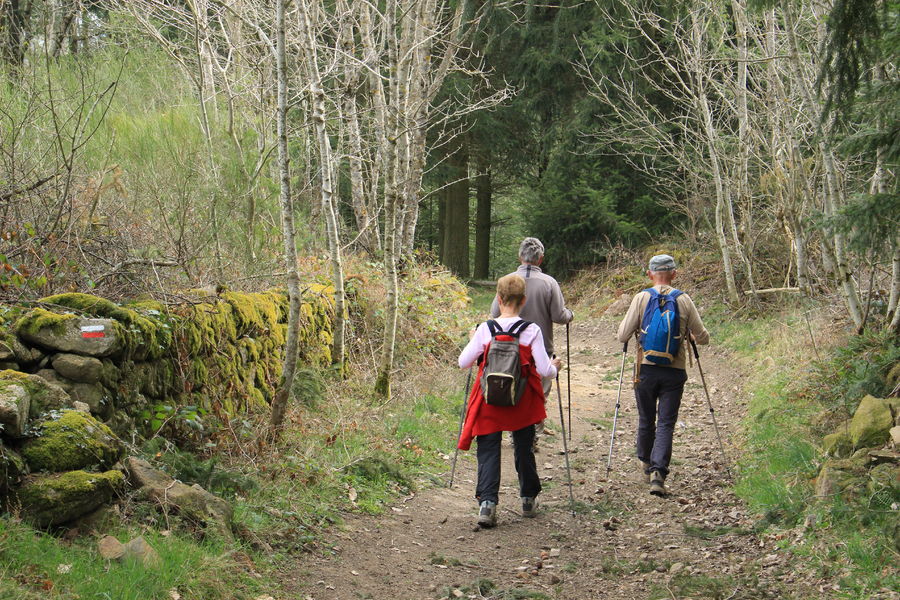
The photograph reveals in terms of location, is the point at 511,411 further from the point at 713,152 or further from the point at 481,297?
the point at 481,297

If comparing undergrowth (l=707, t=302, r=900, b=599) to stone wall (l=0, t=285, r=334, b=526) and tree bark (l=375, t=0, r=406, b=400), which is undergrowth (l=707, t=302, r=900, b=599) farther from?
stone wall (l=0, t=285, r=334, b=526)

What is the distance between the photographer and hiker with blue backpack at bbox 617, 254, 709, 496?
6.92m

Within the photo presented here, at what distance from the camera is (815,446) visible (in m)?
6.64

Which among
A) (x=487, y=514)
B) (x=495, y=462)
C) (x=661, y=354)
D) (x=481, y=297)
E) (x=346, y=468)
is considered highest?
(x=661, y=354)

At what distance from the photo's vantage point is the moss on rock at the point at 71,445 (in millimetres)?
3959

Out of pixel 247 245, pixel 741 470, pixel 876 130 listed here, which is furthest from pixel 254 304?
pixel 876 130

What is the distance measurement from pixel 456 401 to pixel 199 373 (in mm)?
4601

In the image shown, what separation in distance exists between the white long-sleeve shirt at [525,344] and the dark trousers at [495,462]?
53 cm

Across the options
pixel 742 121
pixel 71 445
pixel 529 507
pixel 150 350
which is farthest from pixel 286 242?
pixel 742 121

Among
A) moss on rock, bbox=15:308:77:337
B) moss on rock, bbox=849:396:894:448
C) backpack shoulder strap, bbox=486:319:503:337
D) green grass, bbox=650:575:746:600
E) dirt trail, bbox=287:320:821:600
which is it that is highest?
moss on rock, bbox=15:308:77:337

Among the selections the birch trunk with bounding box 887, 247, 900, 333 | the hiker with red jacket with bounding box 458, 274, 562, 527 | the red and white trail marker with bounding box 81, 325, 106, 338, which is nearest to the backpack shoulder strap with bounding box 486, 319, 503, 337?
the hiker with red jacket with bounding box 458, 274, 562, 527

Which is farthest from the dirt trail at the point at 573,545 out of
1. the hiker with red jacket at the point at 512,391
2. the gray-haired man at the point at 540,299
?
the gray-haired man at the point at 540,299

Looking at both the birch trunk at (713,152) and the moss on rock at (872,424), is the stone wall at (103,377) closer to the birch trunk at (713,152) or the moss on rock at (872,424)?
the moss on rock at (872,424)

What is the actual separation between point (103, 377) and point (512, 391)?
2860mm
